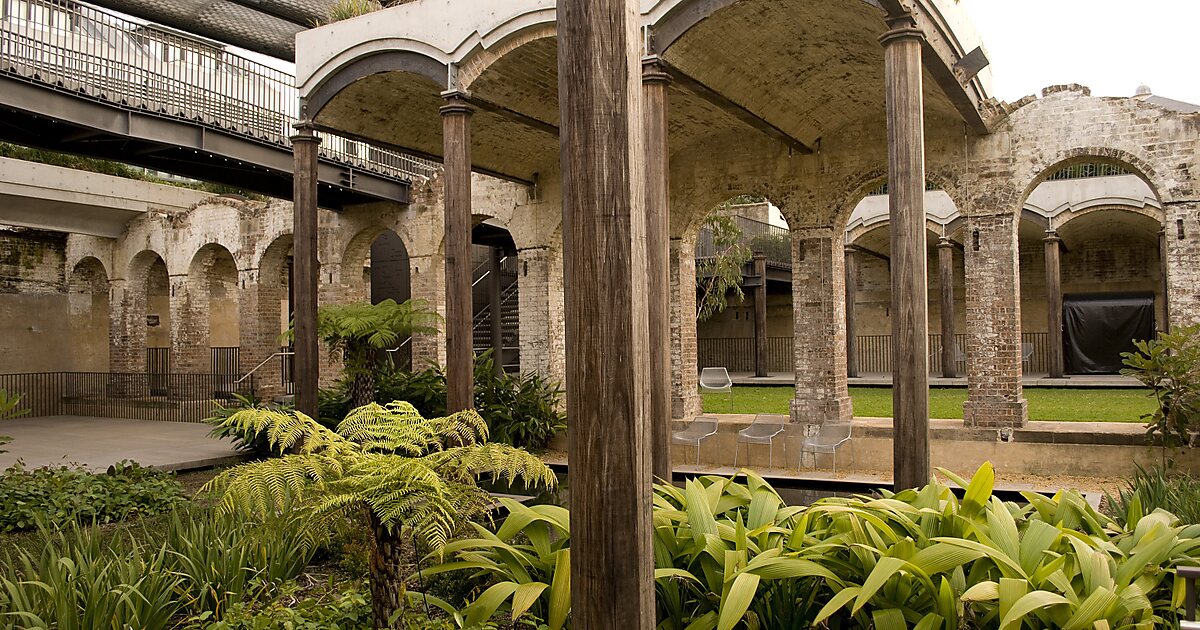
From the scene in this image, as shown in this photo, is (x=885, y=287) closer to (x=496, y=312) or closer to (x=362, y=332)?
(x=496, y=312)

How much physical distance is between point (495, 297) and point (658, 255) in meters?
11.5

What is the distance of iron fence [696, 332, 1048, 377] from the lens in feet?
76.1

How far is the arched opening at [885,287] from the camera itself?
63.6 feet

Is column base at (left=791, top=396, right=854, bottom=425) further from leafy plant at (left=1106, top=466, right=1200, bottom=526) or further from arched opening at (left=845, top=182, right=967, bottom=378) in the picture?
arched opening at (left=845, top=182, right=967, bottom=378)

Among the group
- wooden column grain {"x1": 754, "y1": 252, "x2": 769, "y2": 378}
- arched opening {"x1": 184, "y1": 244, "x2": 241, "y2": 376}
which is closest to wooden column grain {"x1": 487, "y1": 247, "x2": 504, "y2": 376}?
arched opening {"x1": 184, "y1": 244, "x2": 241, "y2": 376}

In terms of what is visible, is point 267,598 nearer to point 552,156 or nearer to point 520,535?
point 520,535

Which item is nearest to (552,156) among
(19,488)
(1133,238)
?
(19,488)

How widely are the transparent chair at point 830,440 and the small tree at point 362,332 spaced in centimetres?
578

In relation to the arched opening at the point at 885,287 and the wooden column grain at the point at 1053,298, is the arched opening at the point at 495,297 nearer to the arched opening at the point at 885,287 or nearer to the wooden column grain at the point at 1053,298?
the arched opening at the point at 885,287

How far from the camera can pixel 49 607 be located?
4035 millimetres

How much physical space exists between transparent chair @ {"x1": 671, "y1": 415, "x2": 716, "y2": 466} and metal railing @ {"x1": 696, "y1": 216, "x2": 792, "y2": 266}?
10372 millimetres

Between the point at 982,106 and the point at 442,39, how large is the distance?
678cm

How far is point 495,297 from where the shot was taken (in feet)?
60.1

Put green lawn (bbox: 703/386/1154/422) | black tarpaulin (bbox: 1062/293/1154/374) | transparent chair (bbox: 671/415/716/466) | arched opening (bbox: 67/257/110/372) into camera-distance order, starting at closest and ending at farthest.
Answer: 1. transparent chair (bbox: 671/415/716/466)
2. green lawn (bbox: 703/386/1154/422)
3. arched opening (bbox: 67/257/110/372)
4. black tarpaulin (bbox: 1062/293/1154/374)
